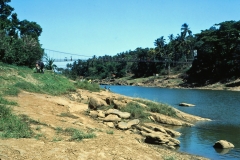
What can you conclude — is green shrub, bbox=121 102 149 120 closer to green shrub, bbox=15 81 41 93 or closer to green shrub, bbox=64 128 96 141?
green shrub, bbox=15 81 41 93

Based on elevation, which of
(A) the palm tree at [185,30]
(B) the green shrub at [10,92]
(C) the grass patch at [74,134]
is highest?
(A) the palm tree at [185,30]

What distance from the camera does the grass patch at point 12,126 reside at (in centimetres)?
1087

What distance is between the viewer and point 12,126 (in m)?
11.7

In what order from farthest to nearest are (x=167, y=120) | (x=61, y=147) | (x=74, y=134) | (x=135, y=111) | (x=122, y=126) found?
(x=167, y=120) < (x=135, y=111) < (x=122, y=126) < (x=74, y=134) < (x=61, y=147)

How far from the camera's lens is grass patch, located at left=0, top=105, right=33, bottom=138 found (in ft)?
35.7

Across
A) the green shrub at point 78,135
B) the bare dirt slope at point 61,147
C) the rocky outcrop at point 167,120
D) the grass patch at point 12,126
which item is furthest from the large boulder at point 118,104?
the grass patch at point 12,126

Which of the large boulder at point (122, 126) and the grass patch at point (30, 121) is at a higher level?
the grass patch at point (30, 121)

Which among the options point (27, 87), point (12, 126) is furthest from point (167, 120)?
point (12, 126)

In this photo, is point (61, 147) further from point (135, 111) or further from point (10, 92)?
point (135, 111)

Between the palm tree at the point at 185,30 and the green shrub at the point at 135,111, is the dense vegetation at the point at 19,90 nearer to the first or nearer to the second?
the green shrub at the point at 135,111

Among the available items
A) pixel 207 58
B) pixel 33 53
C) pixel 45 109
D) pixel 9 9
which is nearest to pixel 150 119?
pixel 45 109

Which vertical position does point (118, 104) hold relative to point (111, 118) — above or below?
above

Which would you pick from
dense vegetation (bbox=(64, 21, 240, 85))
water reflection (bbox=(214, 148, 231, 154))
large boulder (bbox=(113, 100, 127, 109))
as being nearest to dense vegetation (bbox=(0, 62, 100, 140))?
large boulder (bbox=(113, 100, 127, 109))

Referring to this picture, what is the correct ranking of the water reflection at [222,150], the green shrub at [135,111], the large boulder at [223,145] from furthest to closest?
the green shrub at [135,111] → the large boulder at [223,145] → the water reflection at [222,150]
